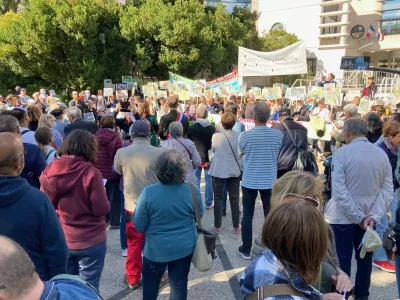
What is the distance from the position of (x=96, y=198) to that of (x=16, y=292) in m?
1.66

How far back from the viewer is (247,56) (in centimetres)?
1420

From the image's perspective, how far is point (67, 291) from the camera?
1.27m

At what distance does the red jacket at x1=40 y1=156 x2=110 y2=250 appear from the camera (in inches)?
106

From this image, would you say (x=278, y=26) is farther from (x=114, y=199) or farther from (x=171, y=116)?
(x=114, y=199)

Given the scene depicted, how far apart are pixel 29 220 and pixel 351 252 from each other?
2.72 metres

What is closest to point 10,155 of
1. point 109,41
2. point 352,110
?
point 352,110

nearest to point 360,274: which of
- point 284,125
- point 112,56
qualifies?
point 284,125

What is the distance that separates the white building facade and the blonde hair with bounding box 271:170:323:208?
3266cm

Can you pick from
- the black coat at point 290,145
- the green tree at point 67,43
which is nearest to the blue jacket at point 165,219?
the black coat at point 290,145

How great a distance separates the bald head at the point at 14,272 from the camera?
1050mm

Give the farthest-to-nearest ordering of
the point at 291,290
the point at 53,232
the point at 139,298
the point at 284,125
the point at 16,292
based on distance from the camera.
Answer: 1. the point at 284,125
2. the point at 139,298
3. the point at 53,232
4. the point at 291,290
5. the point at 16,292

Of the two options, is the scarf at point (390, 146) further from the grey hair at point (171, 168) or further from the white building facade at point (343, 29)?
the white building facade at point (343, 29)

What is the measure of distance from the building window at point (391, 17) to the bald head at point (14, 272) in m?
36.3

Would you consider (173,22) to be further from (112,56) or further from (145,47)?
(112,56)
